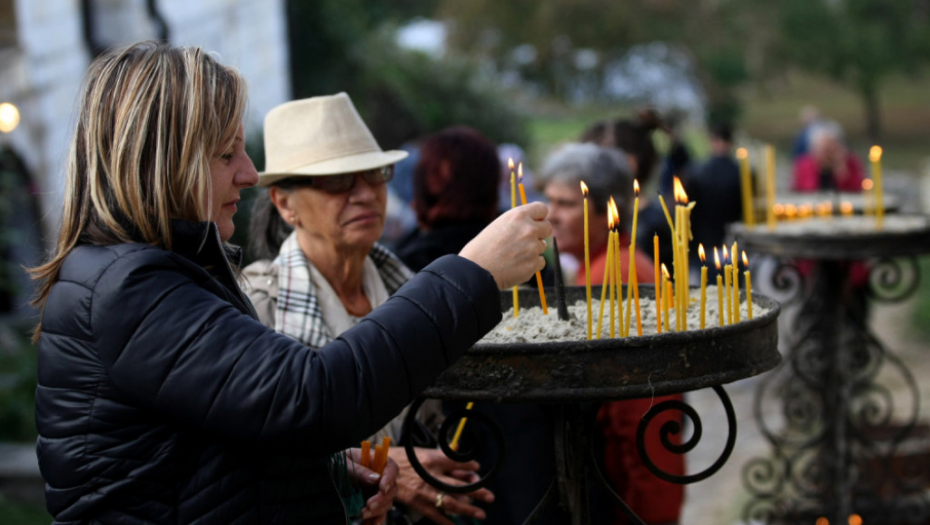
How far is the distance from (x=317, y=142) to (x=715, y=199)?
528cm

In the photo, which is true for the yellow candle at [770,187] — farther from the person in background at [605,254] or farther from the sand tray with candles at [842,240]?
the person in background at [605,254]

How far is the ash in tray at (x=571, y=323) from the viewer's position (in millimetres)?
1729

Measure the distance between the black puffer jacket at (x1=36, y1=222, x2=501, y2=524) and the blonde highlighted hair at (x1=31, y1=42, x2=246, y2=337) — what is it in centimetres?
4

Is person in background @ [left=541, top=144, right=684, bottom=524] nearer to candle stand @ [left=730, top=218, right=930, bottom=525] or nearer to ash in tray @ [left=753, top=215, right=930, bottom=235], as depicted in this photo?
ash in tray @ [left=753, top=215, right=930, bottom=235]

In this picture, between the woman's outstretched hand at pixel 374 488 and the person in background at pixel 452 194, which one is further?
the person in background at pixel 452 194

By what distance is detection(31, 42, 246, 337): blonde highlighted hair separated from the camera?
141 cm

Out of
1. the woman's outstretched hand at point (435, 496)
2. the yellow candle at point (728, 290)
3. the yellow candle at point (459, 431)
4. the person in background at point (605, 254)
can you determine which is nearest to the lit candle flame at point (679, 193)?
the yellow candle at point (728, 290)

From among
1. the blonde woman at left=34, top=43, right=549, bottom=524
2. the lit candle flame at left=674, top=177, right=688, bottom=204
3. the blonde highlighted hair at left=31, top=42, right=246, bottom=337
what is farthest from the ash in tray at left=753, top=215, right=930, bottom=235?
the blonde highlighted hair at left=31, top=42, right=246, bottom=337

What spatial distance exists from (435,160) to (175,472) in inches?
78.3

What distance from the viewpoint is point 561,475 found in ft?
6.06

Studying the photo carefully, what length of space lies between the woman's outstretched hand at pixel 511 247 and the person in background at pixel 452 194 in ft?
5.26

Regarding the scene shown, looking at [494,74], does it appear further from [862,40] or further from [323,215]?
[323,215]

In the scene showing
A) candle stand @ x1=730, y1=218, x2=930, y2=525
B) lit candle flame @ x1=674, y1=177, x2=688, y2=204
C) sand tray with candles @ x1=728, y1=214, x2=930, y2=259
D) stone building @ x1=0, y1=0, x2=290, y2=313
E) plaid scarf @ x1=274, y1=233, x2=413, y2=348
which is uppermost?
stone building @ x1=0, y1=0, x2=290, y2=313

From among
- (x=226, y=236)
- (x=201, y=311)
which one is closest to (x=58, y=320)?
(x=201, y=311)
